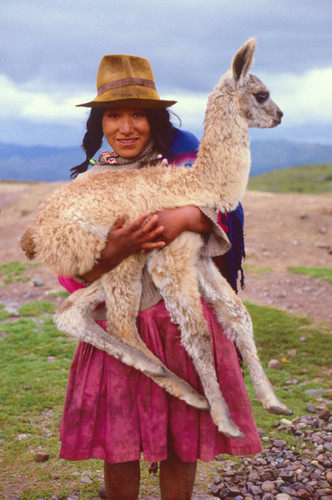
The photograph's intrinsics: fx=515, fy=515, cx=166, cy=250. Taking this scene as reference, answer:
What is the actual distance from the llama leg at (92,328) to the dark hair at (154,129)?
0.81 m

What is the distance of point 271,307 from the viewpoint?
7.40 metres

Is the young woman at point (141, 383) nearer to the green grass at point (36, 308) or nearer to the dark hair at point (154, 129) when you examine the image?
the dark hair at point (154, 129)

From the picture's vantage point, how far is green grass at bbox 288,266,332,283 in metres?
8.34

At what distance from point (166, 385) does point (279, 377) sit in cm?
322

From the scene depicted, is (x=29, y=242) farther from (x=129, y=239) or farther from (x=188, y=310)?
(x=188, y=310)

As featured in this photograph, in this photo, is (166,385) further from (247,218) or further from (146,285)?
(247,218)

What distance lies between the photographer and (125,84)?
2.61 meters

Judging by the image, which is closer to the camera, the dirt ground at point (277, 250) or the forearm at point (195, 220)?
the forearm at point (195, 220)

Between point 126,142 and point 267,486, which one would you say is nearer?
point 126,142

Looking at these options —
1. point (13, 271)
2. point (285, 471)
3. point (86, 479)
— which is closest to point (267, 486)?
point (285, 471)

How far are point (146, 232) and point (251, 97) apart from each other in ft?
2.78

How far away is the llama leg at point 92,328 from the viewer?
2.35 m

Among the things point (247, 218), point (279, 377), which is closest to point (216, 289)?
point (279, 377)

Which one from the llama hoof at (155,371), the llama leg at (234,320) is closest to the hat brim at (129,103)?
the llama leg at (234,320)
